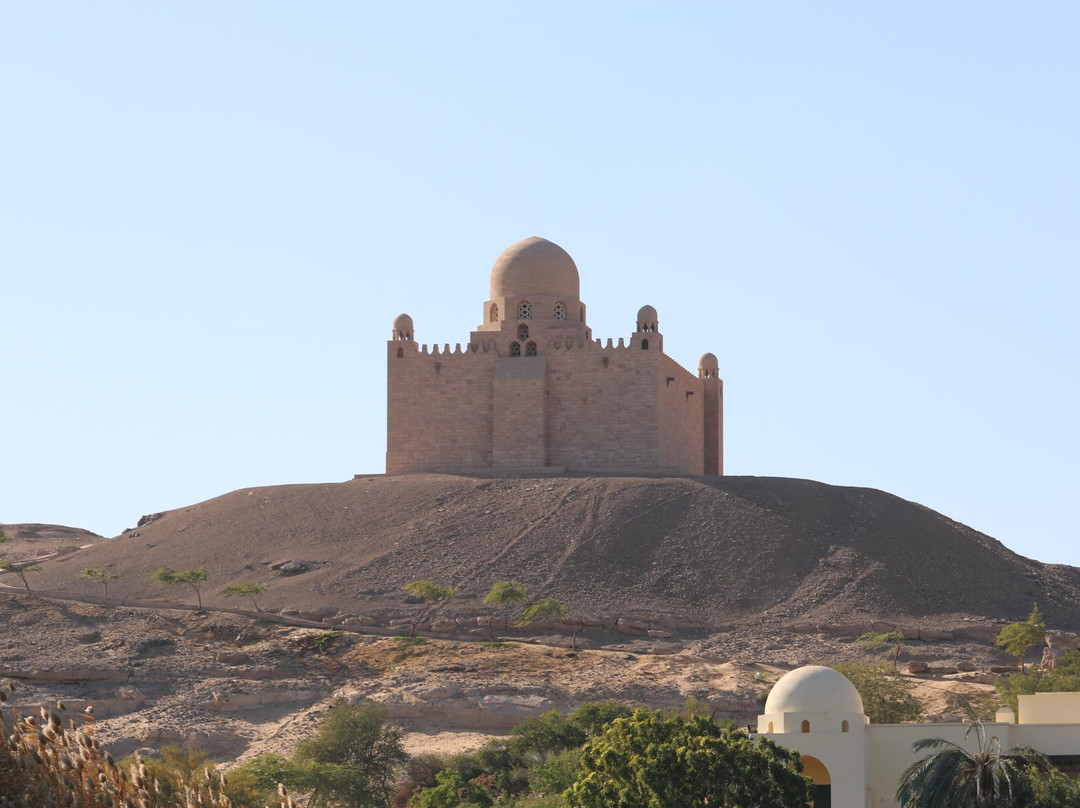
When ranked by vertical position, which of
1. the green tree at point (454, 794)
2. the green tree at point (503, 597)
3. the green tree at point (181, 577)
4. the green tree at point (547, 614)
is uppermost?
the green tree at point (181, 577)

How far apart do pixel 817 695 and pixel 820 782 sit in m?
1.28

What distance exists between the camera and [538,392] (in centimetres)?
5559

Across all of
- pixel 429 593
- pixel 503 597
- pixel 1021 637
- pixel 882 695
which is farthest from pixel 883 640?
pixel 429 593

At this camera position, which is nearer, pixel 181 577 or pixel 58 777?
pixel 58 777

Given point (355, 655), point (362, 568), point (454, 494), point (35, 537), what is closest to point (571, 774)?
point (355, 655)

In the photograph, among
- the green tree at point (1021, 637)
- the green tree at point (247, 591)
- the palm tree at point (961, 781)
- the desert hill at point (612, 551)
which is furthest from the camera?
the desert hill at point (612, 551)

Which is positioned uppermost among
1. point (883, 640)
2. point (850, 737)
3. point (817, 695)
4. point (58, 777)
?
point (883, 640)

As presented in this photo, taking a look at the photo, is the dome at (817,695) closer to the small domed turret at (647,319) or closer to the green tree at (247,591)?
the green tree at (247,591)

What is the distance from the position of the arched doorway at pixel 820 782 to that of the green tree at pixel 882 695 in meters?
8.03

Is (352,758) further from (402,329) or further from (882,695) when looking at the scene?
(402,329)

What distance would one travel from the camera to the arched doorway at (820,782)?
26547 millimetres

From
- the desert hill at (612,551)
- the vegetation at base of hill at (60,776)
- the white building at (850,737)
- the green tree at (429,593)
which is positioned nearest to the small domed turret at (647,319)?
the desert hill at (612,551)

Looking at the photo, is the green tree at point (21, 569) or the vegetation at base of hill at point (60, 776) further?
the green tree at point (21, 569)

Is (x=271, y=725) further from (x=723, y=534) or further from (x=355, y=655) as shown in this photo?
(x=723, y=534)
